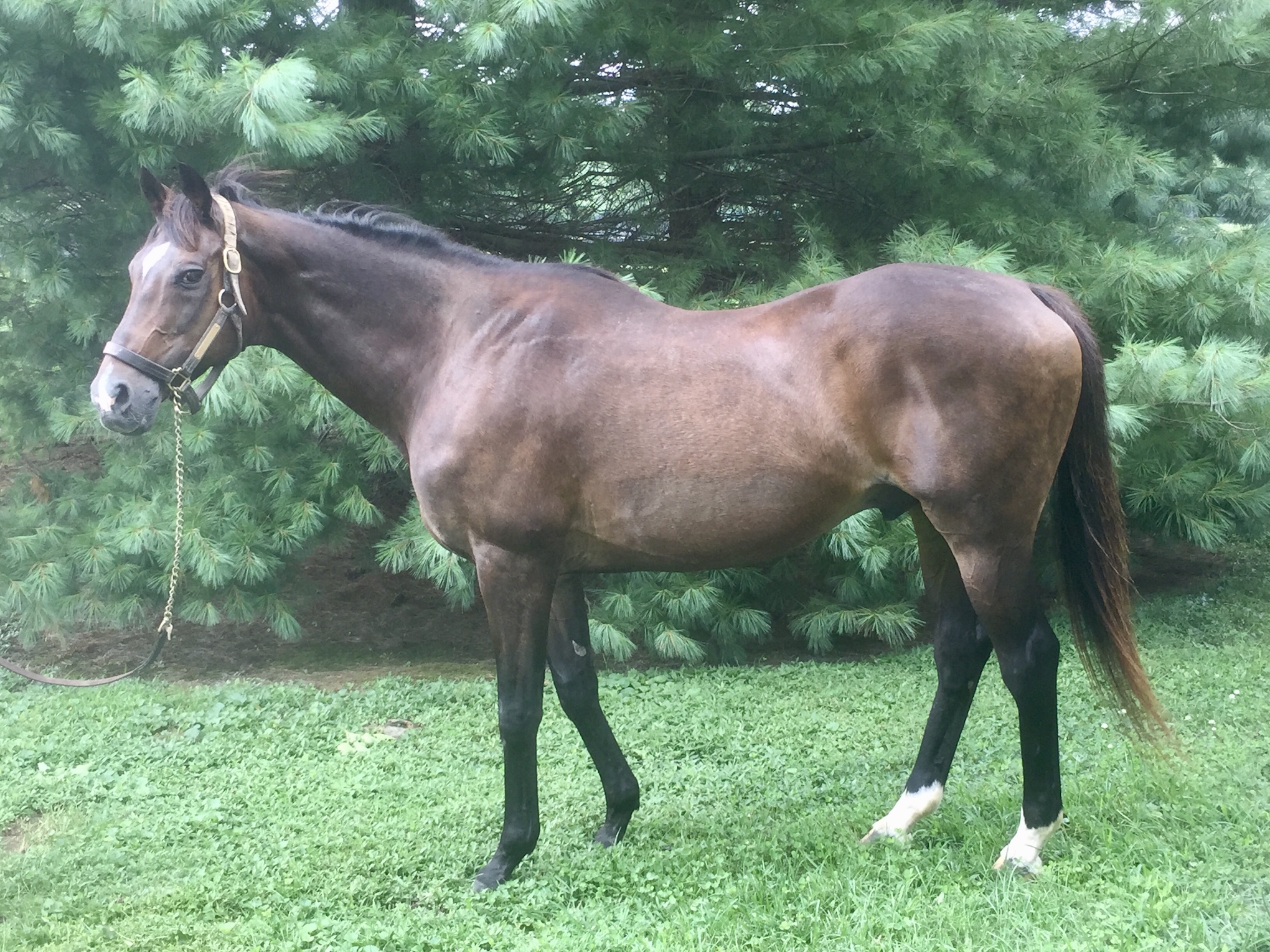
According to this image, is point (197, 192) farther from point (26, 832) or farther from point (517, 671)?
point (26, 832)

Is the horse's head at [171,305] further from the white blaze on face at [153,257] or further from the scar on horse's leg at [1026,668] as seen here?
the scar on horse's leg at [1026,668]

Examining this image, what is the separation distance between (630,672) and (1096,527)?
3.21m

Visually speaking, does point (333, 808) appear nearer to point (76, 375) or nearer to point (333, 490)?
point (333, 490)

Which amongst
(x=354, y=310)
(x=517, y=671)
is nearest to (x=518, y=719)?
(x=517, y=671)

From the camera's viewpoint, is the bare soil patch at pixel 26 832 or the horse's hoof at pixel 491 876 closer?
the horse's hoof at pixel 491 876

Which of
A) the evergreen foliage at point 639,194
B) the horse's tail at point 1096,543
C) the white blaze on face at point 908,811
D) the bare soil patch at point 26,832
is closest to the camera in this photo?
the horse's tail at point 1096,543

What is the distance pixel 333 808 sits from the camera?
385 cm

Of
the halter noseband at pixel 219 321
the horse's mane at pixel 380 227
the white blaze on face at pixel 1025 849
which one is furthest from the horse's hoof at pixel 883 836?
the halter noseband at pixel 219 321

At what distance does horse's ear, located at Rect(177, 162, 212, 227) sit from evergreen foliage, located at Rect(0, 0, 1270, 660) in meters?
1.38

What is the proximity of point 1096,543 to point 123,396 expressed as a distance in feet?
9.78

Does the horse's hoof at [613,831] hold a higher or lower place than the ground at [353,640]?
higher

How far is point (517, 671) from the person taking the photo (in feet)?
9.77

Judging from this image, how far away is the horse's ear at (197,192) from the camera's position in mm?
2736

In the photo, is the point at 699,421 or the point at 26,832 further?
the point at 26,832
